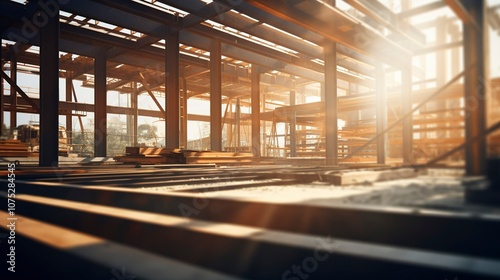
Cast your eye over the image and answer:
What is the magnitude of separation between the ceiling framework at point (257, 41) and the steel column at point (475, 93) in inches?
2.1

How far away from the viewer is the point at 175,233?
1.76 meters

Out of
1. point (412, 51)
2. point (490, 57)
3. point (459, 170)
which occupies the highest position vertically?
point (412, 51)

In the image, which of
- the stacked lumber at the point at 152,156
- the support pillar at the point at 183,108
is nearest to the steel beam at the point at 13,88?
the stacked lumber at the point at 152,156

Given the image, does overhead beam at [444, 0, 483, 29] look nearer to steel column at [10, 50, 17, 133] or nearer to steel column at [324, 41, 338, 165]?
steel column at [324, 41, 338, 165]

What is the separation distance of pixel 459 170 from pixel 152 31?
394 inches

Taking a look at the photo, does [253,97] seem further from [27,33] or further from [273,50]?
[27,33]

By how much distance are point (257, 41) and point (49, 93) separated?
24.8 ft

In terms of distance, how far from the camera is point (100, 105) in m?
12.6

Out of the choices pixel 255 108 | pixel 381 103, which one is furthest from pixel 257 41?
pixel 381 103

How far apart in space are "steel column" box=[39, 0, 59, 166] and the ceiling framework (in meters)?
0.29

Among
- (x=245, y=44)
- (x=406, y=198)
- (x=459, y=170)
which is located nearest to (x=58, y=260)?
(x=406, y=198)

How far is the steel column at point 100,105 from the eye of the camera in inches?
493

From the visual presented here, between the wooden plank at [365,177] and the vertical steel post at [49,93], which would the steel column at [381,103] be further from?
the vertical steel post at [49,93]

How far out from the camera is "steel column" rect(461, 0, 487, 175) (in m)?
2.84
